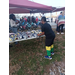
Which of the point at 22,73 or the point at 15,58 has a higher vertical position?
the point at 15,58

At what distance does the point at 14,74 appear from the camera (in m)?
2.19

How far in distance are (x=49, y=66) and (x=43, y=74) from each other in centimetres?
42

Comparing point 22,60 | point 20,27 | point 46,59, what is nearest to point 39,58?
point 46,59

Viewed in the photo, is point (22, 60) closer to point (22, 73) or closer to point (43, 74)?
point (22, 73)

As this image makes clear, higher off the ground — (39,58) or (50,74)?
(39,58)

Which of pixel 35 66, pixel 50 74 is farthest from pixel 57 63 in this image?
pixel 35 66

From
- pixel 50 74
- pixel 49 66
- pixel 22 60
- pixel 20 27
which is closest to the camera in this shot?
pixel 50 74

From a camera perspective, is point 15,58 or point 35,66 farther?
point 15,58

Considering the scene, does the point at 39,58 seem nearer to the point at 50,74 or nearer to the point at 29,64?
the point at 29,64

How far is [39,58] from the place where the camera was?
2904mm
